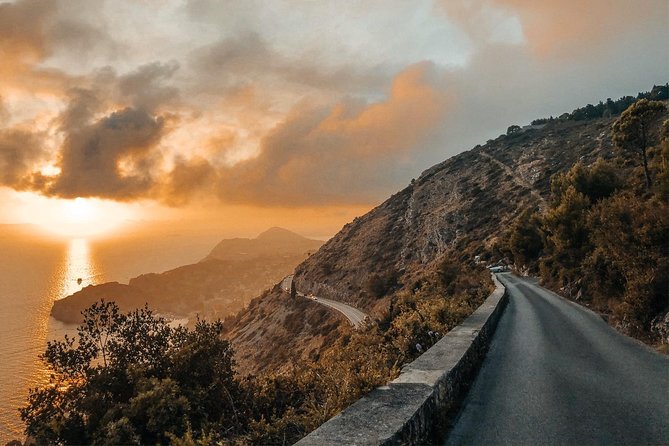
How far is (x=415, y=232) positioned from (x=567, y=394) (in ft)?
284

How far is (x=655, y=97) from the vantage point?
108m

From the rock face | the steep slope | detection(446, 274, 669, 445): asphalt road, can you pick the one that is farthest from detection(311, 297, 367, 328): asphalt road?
detection(446, 274, 669, 445): asphalt road

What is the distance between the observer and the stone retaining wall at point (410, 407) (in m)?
4.20

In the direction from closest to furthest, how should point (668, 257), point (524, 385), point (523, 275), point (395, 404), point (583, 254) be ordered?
point (395, 404)
point (524, 385)
point (668, 257)
point (583, 254)
point (523, 275)

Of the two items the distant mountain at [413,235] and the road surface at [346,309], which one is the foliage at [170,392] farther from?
the distant mountain at [413,235]

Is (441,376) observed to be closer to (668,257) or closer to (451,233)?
(668,257)

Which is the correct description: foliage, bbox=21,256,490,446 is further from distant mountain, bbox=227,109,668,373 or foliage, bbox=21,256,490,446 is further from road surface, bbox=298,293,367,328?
distant mountain, bbox=227,109,668,373

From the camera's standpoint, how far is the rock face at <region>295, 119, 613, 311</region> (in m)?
78.2

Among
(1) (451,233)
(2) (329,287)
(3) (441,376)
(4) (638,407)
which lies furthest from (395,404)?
(2) (329,287)

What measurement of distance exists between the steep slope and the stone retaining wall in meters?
49.5

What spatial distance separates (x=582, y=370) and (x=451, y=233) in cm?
7528

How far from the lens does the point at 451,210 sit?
91250 mm

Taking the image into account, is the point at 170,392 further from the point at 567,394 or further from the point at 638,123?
the point at 638,123

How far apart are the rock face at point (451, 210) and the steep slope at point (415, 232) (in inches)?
12.4
